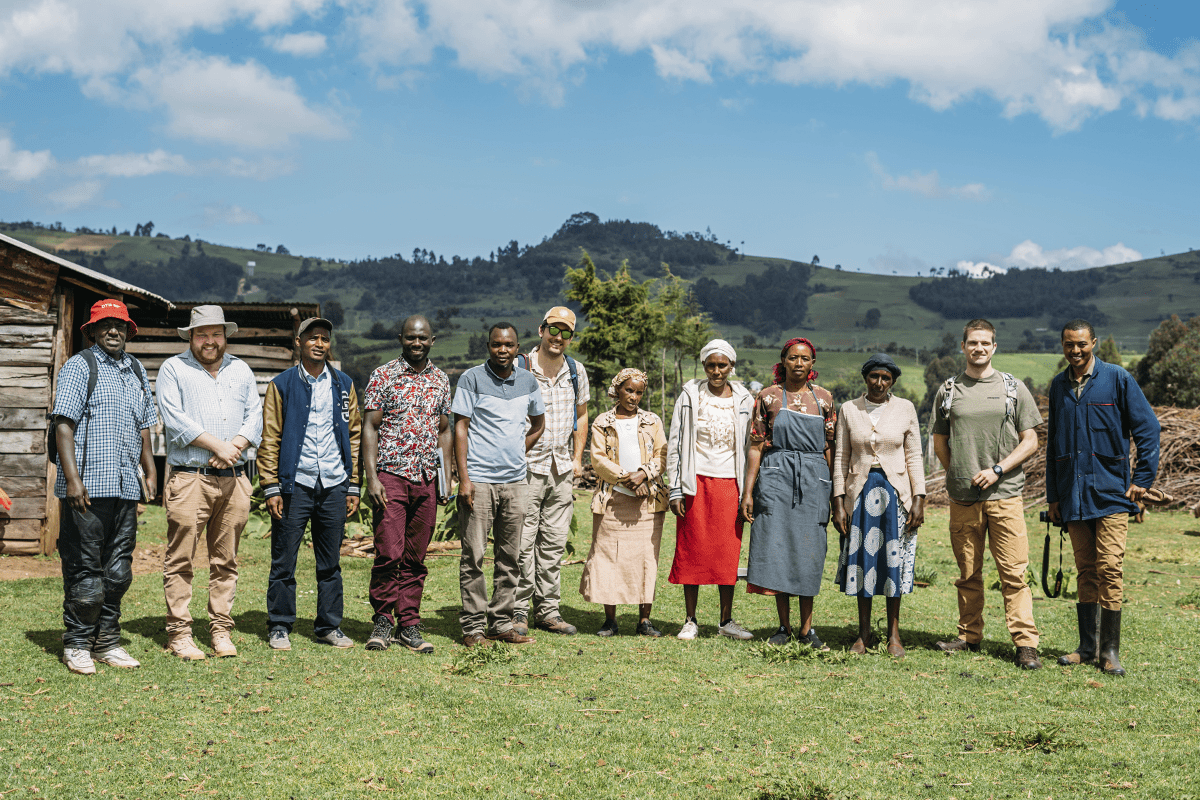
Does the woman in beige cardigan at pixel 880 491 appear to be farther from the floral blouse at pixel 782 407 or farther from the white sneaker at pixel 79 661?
the white sneaker at pixel 79 661

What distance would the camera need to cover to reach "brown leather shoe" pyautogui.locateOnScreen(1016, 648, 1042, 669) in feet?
18.9

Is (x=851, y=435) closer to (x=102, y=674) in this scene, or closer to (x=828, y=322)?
(x=102, y=674)

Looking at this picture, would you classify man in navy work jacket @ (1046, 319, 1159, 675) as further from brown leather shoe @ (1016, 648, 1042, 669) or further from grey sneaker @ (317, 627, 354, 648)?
grey sneaker @ (317, 627, 354, 648)

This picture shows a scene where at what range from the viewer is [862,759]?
4203mm

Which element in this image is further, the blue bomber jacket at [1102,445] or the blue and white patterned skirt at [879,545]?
the blue and white patterned skirt at [879,545]

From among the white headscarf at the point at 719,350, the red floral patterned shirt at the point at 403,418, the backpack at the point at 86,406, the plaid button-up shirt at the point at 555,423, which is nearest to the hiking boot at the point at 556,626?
the plaid button-up shirt at the point at 555,423

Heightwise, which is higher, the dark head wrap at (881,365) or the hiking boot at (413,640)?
the dark head wrap at (881,365)

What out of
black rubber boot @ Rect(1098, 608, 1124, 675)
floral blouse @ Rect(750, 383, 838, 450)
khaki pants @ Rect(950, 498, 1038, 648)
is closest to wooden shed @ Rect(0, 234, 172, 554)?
floral blouse @ Rect(750, 383, 838, 450)

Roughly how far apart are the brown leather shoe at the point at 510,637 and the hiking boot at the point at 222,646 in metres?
1.74

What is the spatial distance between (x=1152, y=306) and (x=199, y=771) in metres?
221

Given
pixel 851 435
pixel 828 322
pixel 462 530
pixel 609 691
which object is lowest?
pixel 609 691

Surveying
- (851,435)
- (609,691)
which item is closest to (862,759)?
(609,691)

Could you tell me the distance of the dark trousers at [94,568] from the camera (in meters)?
5.38

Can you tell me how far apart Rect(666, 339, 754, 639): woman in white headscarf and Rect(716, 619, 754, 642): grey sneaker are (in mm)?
401
